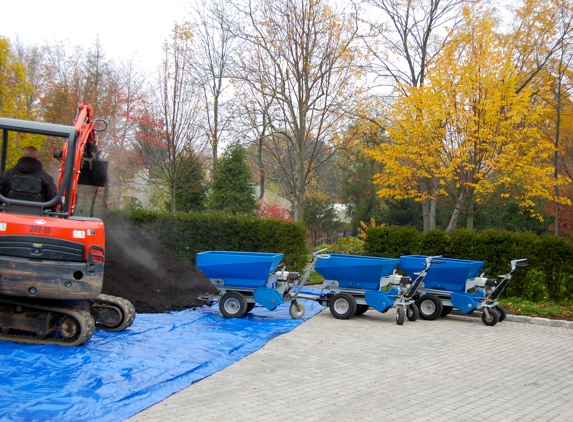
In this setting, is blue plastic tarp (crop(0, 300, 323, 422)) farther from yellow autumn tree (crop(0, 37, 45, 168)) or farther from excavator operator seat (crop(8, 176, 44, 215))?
yellow autumn tree (crop(0, 37, 45, 168))

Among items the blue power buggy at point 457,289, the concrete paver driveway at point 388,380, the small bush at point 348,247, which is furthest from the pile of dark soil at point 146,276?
the small bush at point 348,247

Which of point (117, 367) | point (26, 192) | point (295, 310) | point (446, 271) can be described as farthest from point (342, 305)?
point (26, 192)

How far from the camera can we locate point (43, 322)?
26.2ft

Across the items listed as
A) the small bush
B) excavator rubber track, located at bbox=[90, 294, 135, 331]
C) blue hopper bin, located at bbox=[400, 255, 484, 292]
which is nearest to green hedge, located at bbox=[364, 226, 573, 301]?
blue hopper bin, located at bbox=[400, 255, 484, 292]

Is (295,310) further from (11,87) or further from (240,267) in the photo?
(11,87)

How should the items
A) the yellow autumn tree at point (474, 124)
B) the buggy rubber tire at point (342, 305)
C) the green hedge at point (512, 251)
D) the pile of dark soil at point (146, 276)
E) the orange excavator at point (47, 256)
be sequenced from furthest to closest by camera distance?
the yellow autumn tree at point (474, 124)
the green hedge at point (512, 251)
the buggy rubber tire at point (342, 305)
the pile of dark soil at point (146, 276)
the orange excavator at point (47, 256)

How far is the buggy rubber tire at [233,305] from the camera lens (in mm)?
11461

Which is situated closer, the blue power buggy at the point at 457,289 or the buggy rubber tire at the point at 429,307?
the blue power buggy at the point at 457,289

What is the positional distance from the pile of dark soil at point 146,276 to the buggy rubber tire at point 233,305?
1120mm

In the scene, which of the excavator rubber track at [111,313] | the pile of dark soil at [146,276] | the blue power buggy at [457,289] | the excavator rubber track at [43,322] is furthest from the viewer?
→ the blue power buggy at [457,289]

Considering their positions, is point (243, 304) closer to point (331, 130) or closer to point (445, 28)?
point (331, 130)

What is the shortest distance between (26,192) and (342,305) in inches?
271

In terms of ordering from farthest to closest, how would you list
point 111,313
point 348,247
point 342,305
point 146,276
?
point 348,247 < point 146,276 < point 342,305 < point 111,313

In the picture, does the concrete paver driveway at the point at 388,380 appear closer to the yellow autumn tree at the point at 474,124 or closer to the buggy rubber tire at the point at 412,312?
the buggy rubber tire at the point at 412,312
